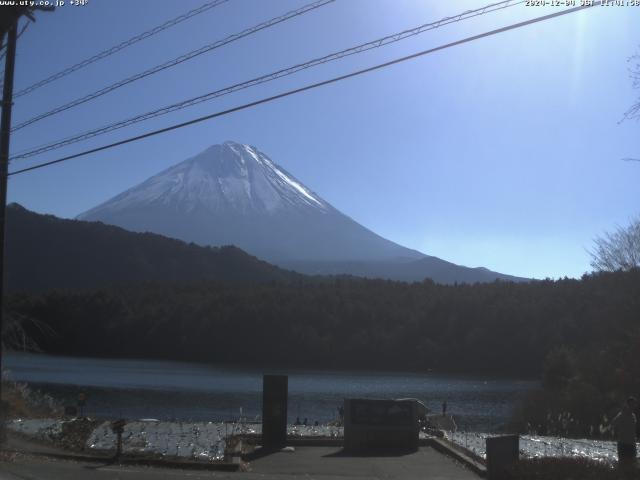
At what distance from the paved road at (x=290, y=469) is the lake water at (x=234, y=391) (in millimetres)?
16395

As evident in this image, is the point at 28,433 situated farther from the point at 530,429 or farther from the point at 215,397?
the point at 215,397

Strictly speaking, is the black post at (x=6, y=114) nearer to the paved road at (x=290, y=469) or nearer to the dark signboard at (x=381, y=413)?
the paved road at (x=290, y=469)

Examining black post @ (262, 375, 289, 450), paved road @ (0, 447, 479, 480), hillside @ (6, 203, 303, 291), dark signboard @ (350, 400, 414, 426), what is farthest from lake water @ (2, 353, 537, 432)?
hillside @ (6, 203, 303, 291)

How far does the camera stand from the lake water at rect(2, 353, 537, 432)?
4003 cm

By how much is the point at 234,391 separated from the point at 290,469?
127 ft

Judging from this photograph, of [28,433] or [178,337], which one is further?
[178,337]

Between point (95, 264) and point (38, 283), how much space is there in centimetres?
1068

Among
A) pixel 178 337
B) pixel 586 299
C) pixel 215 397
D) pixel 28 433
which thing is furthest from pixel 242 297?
pixel 28 433

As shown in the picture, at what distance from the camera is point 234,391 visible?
2090 inches

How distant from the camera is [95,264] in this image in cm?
13288

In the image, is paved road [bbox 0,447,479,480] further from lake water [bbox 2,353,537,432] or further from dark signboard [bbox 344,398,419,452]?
lake water [bbox 2,353,537,432]

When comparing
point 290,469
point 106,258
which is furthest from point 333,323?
point 290,469

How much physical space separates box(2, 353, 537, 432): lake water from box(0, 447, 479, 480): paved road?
16395 millimetres

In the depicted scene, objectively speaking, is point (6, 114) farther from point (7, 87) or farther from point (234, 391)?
point (234, 391)
